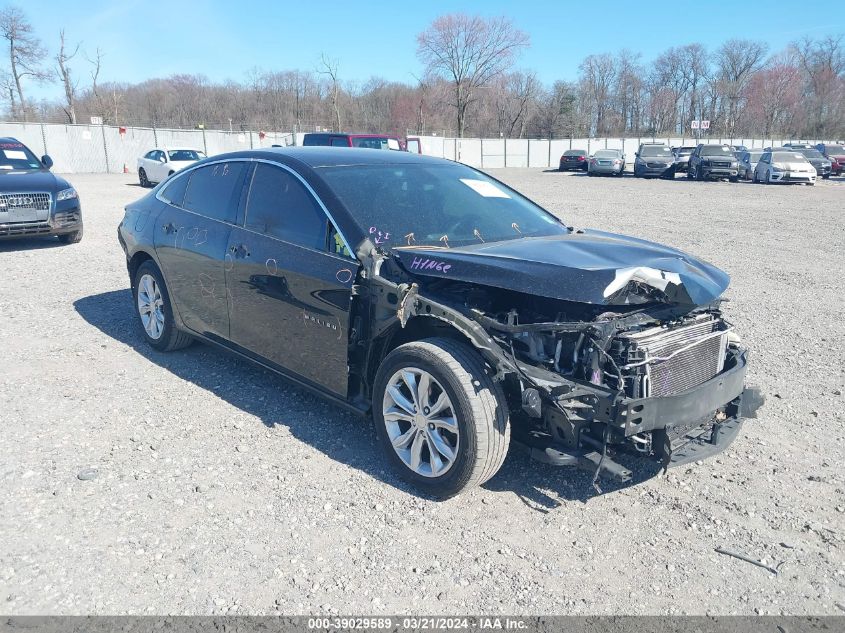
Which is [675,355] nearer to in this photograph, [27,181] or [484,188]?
[484,188]

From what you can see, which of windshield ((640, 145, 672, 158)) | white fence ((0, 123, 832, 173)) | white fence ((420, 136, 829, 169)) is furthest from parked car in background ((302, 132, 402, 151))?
white fence ((420, 136, 829, 169))

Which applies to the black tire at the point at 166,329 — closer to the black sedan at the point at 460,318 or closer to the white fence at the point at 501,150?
the black sedan at the point at 460,318

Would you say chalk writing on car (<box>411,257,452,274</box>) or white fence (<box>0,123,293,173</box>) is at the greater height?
white fence (<box>0,123,293,173</box>)

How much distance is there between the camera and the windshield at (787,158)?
28078 mm

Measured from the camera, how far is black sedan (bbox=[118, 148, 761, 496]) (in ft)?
10.3

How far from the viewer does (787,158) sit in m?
28.3

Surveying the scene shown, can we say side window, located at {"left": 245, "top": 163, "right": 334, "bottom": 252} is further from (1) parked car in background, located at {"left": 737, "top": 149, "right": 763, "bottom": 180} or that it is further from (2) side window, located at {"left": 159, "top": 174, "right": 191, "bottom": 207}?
(1) parked car in background, located at {"left": 737, "top": 149, "right": 763, "bottom": 180}

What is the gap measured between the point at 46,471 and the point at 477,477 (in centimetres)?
240

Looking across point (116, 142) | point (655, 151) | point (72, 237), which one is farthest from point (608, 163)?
point (72, 237)

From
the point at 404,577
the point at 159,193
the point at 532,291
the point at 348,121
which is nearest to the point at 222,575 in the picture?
the point at 404,577

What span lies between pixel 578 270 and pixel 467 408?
33.8 inches

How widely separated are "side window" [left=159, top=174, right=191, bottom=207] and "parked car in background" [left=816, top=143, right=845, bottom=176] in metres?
36.4

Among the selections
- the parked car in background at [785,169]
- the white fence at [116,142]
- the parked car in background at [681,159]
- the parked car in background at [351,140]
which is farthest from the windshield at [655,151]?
the parked car in background at [351,140]

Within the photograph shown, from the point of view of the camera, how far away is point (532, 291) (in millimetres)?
3158
